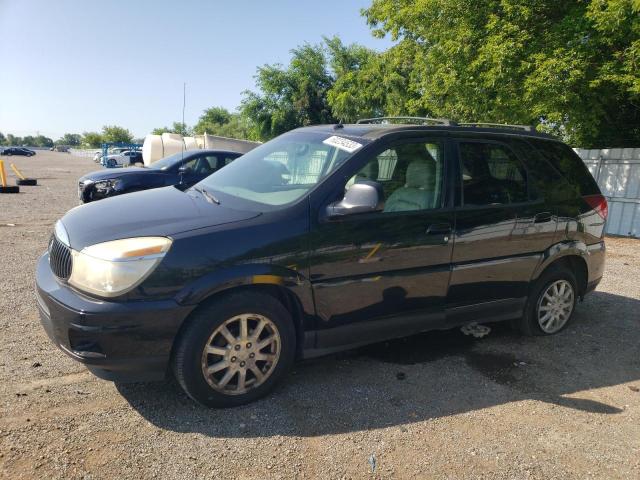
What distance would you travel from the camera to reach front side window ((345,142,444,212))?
361cm

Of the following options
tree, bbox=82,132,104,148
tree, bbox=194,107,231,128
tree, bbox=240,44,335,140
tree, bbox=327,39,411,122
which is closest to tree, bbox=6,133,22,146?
tree, bbox=82,132,104,148

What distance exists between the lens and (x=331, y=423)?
119 inches

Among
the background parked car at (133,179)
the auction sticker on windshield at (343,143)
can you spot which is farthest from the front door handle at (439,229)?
the background parked car at (133,179)

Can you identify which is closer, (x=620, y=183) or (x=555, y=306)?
(x=555, y=306)

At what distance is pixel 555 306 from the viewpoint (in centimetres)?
462

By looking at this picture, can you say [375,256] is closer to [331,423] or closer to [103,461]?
[331,423]

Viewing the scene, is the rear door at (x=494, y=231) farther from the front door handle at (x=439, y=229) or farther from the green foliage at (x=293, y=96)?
the green foliage at (x=293, y=96)

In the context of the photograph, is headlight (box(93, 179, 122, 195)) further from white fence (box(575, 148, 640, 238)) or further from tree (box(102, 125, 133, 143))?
tree (box(102, 125, 133, 143))

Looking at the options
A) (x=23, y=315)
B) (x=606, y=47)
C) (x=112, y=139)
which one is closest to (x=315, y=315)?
(x=23, y=315)

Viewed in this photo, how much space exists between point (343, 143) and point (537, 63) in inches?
338

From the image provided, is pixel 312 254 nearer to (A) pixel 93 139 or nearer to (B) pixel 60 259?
(B) pixel 60 259

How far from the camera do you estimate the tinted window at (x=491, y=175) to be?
3.88 metres

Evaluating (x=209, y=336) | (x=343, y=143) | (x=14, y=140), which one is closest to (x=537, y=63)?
(x=343, y=143)

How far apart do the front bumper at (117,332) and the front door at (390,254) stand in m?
1.01
